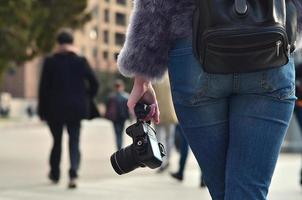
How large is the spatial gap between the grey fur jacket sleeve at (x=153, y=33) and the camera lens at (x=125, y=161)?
32cm

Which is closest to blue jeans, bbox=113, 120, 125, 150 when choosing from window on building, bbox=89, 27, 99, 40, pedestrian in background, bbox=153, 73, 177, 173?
pedestrian in background, bbox=153, 73, 177, 173

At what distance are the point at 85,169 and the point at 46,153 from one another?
3.59 m

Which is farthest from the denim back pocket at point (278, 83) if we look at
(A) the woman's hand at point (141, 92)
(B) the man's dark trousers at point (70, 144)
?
(B) the man's dark trousers at point (70, 144)

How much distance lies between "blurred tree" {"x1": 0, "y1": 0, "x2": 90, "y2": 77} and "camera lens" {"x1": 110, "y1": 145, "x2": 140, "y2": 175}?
11074 mm

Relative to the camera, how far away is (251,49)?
224cm

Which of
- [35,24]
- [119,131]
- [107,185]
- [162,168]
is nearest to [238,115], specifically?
[107,185]

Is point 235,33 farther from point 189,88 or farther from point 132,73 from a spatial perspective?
point 132,73

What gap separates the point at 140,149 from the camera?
2611mm

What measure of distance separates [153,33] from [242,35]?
0.45m

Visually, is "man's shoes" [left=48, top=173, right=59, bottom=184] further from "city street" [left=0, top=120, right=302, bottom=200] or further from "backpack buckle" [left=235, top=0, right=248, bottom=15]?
"backpack buckle" [left=235, top=0, right=248, bottom=15]

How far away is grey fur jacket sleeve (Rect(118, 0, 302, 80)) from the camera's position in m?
2.49

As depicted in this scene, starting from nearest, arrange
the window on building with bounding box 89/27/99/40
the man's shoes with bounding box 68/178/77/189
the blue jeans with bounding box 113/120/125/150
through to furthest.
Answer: the man's shoes with bounding box 68/178/77/189, the blue jeans with bounding box 113/120/125/150, the window on building with bounding box 89/27/99/40

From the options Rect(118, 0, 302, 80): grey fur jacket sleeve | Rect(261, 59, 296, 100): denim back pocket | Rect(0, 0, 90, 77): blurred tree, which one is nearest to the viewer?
Rect(261, 59, 296, 100): denim back pocket

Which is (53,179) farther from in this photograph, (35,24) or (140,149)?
(35,24)
